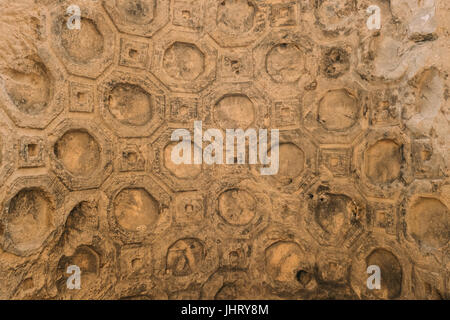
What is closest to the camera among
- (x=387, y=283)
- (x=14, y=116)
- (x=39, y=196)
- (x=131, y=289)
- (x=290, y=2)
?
(x=14, y=116)

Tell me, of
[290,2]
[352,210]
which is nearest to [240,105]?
[290,2]

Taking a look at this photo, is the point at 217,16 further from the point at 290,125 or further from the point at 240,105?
the point at 290,125

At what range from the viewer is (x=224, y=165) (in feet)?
12.8

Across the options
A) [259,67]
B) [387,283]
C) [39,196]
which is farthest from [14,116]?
[387,283]

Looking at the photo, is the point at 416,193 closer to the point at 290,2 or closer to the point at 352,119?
the point at 352,119

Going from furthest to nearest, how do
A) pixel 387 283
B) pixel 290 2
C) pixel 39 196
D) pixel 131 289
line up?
pixel 290 2
pixel 131 289
pixel 387 283
pixel 39 196

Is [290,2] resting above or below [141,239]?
above

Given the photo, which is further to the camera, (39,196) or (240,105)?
(240,105)

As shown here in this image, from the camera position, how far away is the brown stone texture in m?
2.80

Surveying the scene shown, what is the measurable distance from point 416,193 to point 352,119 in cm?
107

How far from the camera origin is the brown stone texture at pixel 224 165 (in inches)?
110

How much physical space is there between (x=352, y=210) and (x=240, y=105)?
188cm

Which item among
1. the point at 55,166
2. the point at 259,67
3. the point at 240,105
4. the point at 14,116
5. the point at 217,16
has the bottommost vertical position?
the point at 55,166

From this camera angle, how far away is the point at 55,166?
2885mm
